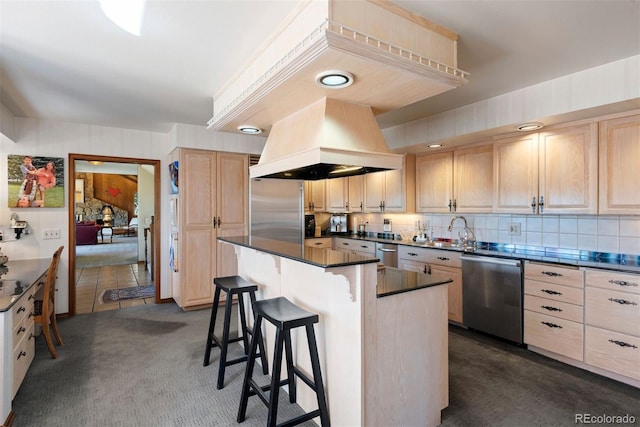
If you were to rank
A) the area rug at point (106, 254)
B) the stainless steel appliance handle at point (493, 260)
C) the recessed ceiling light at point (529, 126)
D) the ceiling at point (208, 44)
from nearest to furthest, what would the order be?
1. the ceiling at point (208, 44)
2. the recessed ceiling light at point (529, 126)
3. the stainless steel appliance handle at point (493, 260)
4. the area rug at point (106, 254)

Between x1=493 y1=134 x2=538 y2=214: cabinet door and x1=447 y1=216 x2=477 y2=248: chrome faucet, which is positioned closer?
x1=493 y1=134 x2=538 y2=214: cabinet door

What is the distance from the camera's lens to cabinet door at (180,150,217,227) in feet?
13.9

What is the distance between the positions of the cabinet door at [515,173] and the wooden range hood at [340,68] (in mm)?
1499

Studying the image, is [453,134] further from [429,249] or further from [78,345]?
[78,345]

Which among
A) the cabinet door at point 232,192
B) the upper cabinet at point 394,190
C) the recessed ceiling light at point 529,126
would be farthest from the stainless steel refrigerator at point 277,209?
the recessed ceiling light at point 529,126

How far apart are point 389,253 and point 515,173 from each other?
5.77 feet

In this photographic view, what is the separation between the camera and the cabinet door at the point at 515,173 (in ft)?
10.4

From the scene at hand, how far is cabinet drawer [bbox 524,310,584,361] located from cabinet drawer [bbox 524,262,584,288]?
323 mm

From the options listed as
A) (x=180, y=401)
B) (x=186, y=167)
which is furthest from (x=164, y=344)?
(x=186, y=167)

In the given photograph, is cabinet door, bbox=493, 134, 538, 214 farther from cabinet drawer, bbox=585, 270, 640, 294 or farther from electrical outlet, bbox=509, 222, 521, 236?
cabinet drawer, bbox=585, 270, 640, 294

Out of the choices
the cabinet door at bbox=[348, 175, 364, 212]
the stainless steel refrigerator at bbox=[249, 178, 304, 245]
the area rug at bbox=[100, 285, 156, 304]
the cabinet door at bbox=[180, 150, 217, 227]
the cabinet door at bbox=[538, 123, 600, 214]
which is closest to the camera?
the cabinet door at bbox=[538, 123, 600, 214]

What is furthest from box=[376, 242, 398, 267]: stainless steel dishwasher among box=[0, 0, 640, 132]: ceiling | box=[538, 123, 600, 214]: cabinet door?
box=[0, 0, 640, 132]: ceiling

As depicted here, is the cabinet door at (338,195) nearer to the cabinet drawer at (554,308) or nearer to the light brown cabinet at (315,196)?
the light brown cabinet at (315,196)

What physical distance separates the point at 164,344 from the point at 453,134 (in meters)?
3.71
